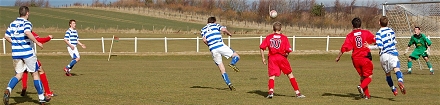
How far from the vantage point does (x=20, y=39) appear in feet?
36.8

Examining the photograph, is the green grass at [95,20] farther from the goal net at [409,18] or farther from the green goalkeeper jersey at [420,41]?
the green goalkeeper jersey at [420,41]

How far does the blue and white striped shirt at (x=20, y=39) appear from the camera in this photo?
1114 centimetres

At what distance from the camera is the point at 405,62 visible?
24781mm

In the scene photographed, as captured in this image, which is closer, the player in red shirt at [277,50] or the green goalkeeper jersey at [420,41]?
the player in red shirt at [277,50]

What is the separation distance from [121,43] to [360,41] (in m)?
47.0

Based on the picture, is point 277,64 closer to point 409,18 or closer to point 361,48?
point 361,48

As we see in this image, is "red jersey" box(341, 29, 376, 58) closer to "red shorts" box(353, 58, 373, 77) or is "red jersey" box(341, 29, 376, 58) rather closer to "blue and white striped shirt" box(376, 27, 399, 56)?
"red shorts" box(353, 58, 373, 77)

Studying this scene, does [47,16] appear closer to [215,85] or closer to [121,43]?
[121,43]

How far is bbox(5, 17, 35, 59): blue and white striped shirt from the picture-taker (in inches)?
439

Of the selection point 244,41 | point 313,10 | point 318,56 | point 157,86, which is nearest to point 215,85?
point 157,86

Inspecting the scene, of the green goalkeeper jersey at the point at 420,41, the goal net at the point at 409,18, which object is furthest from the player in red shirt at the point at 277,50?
the goal net at the point at 409,18

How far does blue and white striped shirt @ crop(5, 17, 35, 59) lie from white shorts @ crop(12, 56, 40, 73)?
9cm

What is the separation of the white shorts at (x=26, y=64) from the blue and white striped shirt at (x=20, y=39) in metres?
0.09

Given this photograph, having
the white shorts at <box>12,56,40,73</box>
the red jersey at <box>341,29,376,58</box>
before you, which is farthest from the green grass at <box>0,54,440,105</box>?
the white shorts at <box>12,56,40,73</box>
